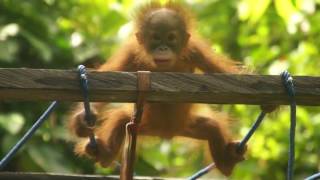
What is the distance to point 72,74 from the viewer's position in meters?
1.54

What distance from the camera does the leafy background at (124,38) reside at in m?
3.53

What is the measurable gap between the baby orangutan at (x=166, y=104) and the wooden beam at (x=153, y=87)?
88 centimetres

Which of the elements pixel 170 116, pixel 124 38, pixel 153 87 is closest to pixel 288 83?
pixel 153 87

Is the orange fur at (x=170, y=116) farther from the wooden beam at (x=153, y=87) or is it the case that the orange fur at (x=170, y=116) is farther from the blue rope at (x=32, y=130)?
the wooden beam at (x=153, y=87)

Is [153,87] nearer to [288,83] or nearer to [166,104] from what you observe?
[288,83]

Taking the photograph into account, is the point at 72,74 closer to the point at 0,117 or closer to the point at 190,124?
the point at 190,124

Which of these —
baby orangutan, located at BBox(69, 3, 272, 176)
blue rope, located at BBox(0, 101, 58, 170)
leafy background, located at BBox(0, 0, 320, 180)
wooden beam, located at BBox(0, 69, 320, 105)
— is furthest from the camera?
leafy background, located at BBox(0, 0, 320, 180)

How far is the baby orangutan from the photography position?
2.48m

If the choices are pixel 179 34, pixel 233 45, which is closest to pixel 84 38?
pixel 233 45

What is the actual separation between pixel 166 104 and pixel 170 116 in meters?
0.05

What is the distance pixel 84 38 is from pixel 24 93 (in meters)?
2.52

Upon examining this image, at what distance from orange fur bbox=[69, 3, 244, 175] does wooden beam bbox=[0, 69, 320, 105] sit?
885 millimetres

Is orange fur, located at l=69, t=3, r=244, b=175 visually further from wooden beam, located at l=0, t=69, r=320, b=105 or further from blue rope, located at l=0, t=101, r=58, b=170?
wooden beam, located at l=0, t=69, r=320, b=105

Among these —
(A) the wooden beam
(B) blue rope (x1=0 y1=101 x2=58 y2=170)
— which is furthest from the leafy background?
(A) the wooden beam
